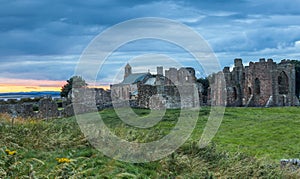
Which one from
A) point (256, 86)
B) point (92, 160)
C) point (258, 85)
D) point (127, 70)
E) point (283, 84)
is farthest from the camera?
point (127, 70)

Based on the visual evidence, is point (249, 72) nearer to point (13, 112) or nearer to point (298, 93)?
point (298, 93)

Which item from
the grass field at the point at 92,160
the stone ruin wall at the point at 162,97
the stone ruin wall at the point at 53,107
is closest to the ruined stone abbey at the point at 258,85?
the stone ruin wall at the point at 162,97

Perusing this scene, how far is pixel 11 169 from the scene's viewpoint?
7.86 m

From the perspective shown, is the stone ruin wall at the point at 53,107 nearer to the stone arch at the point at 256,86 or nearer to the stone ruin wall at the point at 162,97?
the stone ruin wall at the point at 162,97

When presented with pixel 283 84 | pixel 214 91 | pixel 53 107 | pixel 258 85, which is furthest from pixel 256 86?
pixel 53 107

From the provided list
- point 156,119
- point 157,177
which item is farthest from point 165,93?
point 157,177

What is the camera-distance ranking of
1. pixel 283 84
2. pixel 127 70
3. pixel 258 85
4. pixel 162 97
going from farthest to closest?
pixel 127 70
pixel 283 84
pixel 258 85
pixel 162 97

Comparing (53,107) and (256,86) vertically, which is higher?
(256,86)

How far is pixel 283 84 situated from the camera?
184 feet

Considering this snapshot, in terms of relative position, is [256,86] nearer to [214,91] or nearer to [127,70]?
[214,91]

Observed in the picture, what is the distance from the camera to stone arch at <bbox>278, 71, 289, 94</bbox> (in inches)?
2177

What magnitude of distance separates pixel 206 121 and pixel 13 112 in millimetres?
13314

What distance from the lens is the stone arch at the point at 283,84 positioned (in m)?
55.3

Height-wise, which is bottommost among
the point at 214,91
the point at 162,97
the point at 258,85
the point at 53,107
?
the point at 53,107
